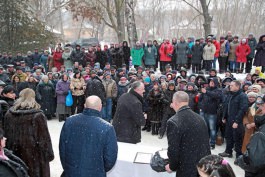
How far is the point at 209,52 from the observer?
43.3 feet

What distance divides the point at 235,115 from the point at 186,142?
11.2 feet

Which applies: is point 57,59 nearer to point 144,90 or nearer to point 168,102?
point 168,102

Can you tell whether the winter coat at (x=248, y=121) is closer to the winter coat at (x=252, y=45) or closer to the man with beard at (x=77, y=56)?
the winter coat at (x=252, y=45)

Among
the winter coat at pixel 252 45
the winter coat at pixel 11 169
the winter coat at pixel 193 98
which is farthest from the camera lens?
the winter coat at pixel 252 45

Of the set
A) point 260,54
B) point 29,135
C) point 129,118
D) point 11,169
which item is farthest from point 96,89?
point 260,54

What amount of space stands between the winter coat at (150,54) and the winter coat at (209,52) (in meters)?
2.40

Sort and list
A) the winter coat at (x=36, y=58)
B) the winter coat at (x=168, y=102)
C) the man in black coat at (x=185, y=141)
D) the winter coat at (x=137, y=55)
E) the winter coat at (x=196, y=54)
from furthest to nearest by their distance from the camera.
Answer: the winter coat at (x=36, y=58) < the winter coat at (x=137, y=55) < the winter coat at (x=196, y=54) < the winter coat at (x=168, y=102) < the man in black coat at (x=185, y=141)

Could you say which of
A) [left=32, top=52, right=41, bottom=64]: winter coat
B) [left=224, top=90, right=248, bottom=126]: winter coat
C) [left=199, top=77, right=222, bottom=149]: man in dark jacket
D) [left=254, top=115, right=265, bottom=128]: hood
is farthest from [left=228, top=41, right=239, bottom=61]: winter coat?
[left=32, top=52, right=41, bottom=64]: winter coat

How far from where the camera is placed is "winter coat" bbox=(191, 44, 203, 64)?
13.4 m

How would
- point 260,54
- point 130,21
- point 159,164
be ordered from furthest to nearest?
1. point 130,21
2. point 260,54
3. point 159,164

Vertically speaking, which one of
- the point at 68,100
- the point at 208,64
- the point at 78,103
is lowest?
the point at 78,103

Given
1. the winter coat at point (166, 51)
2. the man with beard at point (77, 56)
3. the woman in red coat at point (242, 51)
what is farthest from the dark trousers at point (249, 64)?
the man with beard at point (77, 56)

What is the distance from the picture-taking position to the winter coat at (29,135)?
4.54 meters

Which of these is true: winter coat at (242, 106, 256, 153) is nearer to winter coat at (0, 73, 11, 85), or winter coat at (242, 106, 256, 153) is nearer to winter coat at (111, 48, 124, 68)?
winter coat at (0, 73, 11, 85)
